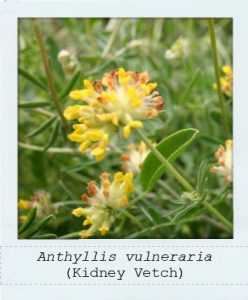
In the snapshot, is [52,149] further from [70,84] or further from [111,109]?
[111,109]

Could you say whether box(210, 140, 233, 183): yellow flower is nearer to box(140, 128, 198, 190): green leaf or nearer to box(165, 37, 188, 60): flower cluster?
box(140, 128, 198, 190): green leaf

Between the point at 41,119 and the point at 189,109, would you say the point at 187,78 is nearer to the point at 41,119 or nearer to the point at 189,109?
the point at 189,109

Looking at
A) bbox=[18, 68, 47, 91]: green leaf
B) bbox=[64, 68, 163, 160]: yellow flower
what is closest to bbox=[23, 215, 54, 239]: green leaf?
bbox=[64, 68, 163, 160]: yellow flower
